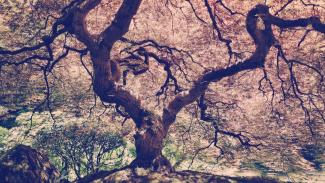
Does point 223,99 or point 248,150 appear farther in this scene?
point 223,99

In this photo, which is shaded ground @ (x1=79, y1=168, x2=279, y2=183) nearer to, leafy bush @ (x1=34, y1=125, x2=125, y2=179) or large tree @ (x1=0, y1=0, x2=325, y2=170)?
large tree @ (x1=0, y1=0, x2=325, y2=170)

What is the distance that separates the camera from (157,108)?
1027cm

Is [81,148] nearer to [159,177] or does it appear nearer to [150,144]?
[150,144]

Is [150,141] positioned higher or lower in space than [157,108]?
lower

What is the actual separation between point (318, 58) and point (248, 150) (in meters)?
3.02

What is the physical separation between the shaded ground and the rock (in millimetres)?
655

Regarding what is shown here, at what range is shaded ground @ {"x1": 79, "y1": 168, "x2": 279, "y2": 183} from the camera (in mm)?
7930

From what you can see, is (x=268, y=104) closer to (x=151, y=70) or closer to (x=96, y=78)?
(x=151, y=70)

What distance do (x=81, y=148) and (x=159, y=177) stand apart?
2.08 meters

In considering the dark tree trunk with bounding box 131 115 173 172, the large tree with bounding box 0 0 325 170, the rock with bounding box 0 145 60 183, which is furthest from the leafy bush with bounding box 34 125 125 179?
the dark tree trunk with bounding box 131 115 173 172

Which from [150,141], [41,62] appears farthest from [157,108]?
[41,62]

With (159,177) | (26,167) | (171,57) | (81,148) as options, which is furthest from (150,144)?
(171,57)

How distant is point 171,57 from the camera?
32.4 ft

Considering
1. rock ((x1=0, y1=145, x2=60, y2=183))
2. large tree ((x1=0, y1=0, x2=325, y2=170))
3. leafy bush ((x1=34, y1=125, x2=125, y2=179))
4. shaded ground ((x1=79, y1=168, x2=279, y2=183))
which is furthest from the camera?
leafy bush ((x1=34, y1=125, x2=125, y2=179))
